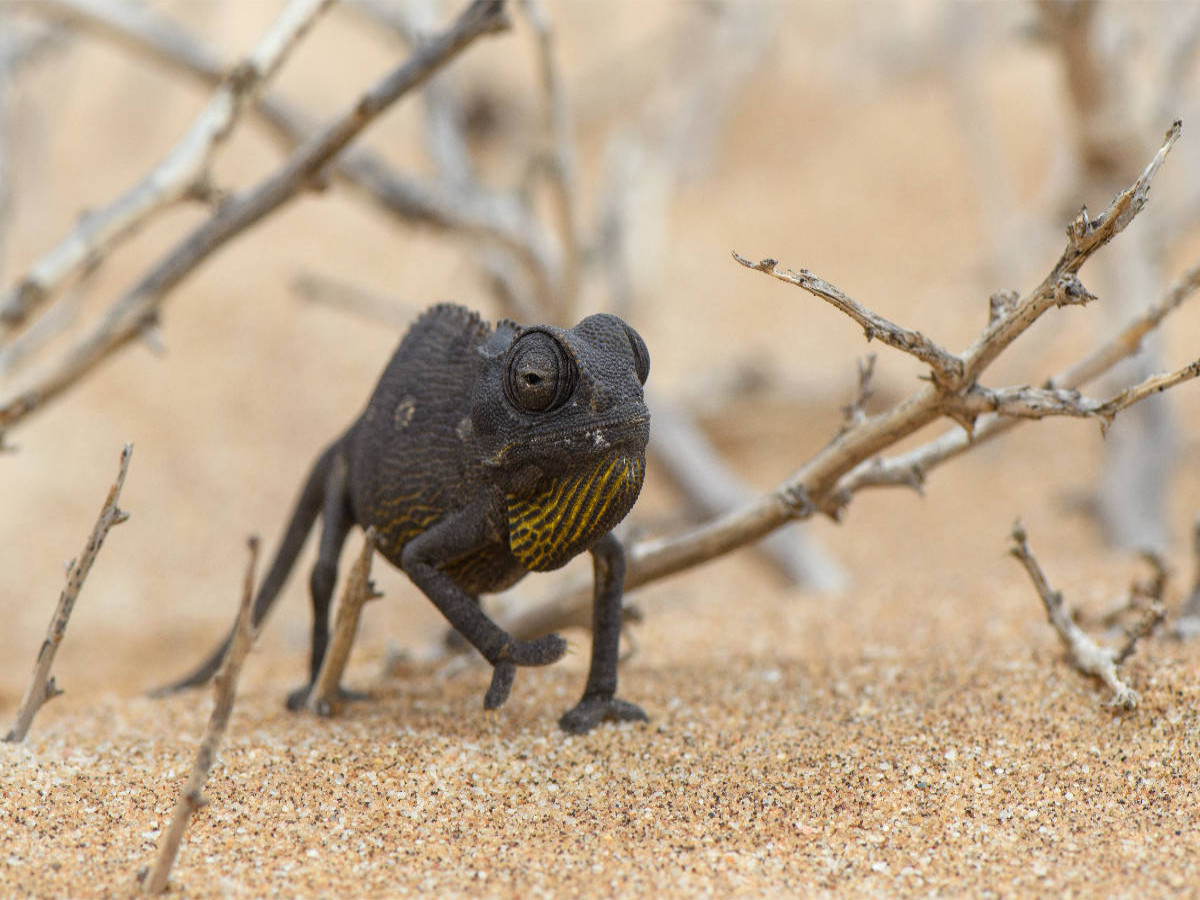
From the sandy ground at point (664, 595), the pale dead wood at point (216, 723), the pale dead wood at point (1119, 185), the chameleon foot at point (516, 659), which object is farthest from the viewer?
the pale dead wood at point (1119, 185)

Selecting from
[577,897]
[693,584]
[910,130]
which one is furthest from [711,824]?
[910,130]

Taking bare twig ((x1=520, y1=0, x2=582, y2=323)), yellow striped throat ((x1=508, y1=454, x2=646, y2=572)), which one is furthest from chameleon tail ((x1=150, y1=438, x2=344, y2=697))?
bare twig ((x1=520, y1=0, x2=582, y2=323))

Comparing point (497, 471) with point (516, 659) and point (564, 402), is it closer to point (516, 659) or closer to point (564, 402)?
point (564, 402)

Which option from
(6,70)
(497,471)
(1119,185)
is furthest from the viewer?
(1119,185)

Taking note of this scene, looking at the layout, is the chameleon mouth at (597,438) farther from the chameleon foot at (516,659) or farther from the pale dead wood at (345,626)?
the pale dead wood at (345,626)

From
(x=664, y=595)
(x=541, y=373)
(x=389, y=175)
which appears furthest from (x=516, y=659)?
(x=664, y=595)

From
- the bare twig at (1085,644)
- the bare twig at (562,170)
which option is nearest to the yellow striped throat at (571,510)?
the bare twig at (1085,644)
